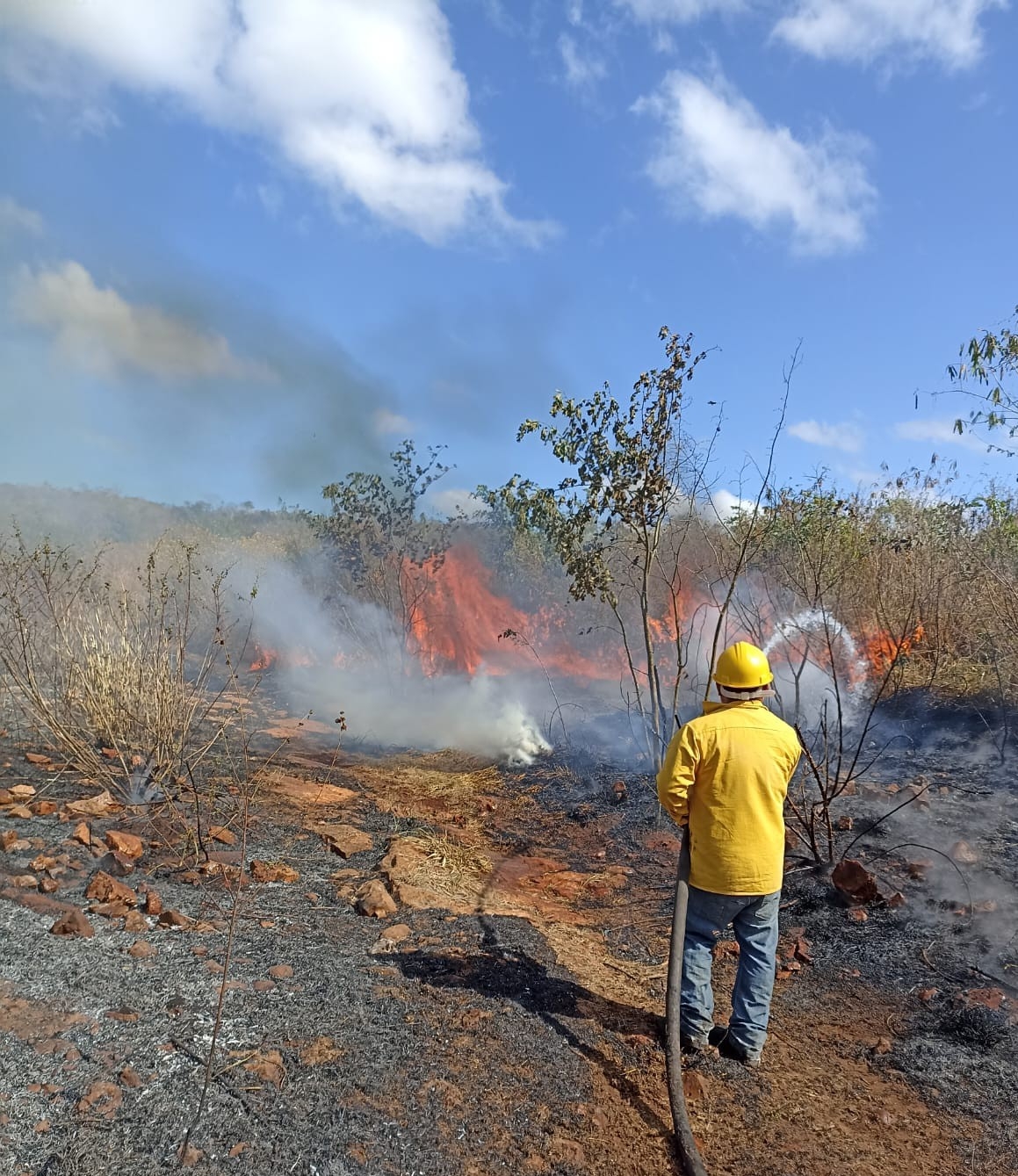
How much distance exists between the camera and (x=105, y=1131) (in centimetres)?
262

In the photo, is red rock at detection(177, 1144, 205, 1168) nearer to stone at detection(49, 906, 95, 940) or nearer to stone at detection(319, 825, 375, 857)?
stone at detection(49, 906, 95, 940)

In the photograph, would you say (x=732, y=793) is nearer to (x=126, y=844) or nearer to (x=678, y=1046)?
(x=678, y=1046)

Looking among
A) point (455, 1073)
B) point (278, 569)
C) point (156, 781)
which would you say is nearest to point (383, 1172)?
point (455, 1073)

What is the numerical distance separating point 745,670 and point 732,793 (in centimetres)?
55

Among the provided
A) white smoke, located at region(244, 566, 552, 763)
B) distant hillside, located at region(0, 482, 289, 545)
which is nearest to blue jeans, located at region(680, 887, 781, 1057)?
white smoke, located at region(244, 566, 552, 763)

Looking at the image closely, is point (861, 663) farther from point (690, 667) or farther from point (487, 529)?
point (487, 529)

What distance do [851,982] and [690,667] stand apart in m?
11.3

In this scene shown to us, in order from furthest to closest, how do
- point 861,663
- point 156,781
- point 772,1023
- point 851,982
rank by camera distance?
point 861,663
point 156,781
point 851,982
point 772,1023

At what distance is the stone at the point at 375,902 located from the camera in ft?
16.0

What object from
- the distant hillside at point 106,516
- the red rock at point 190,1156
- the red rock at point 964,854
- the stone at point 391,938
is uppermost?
the distant hillside at point 106,516

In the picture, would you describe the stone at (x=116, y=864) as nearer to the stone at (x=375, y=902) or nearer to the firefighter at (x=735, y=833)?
the stone at (x=375, y=902)

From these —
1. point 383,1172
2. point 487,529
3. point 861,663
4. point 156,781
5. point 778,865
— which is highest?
point 487,529

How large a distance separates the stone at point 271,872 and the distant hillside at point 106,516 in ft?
80.5

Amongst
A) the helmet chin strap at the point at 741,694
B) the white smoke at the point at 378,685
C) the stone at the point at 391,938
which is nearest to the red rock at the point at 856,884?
the helmet chin strap at the point at 741,694
